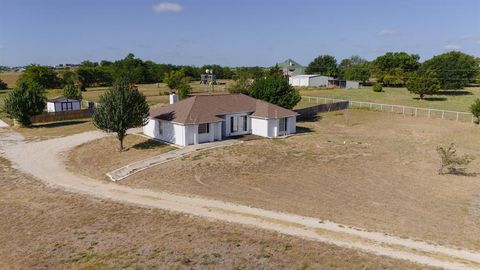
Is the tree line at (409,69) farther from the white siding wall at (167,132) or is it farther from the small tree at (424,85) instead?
the white siding wall at (167,132)

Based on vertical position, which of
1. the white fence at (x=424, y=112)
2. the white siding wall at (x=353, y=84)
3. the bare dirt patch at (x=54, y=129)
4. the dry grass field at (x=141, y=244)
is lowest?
the dry grass field at (x=141, y=244)

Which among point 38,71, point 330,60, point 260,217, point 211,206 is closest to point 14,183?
point 211,206

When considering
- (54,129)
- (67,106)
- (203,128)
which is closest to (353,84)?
(67,106)

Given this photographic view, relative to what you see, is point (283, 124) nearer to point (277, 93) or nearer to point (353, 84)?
point (277, 93)

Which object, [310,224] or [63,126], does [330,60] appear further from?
[310,224]

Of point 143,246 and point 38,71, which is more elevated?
point 38,71

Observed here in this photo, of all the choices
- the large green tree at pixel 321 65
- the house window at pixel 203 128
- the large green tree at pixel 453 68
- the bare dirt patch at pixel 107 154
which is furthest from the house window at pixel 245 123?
the large green tree at pixel 321 65

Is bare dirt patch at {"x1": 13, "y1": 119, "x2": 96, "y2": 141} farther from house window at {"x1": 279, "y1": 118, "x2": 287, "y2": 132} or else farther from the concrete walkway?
house window at {"x1": 279, "y1": 118, "x2": 287, "y2": 132}

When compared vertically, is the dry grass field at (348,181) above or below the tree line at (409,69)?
below
